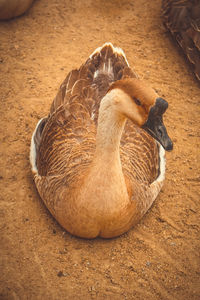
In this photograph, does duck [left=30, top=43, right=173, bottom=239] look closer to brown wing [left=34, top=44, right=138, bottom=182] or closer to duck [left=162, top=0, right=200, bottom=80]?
brown wing [left=34, top=44, right=138, bottom=182]

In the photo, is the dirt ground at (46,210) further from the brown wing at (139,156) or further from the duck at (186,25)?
the brown wing at (139,156)

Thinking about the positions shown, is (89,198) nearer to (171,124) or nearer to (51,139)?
(51,139)

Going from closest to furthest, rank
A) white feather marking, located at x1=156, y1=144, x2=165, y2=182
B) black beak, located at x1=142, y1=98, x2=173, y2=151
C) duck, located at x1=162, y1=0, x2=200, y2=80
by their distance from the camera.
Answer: black beak, located at x1=142, y1=98, x2=173, y2=151 → white feather marking, located at x1=156, y1=144, x2=165, y2=182 → duck, located at x1=162, y1=0, x2=200, y2=80

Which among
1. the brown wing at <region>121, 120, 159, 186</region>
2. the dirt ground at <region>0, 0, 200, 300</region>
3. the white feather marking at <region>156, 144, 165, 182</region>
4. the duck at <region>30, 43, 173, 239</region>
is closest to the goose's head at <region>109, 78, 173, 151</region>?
the duck at <region>30, 43, 173, 239</region>

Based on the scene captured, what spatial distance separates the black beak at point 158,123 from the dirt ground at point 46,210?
1.33 metres

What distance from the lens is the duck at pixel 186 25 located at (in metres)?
5.50

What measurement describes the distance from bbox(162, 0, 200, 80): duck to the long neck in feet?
11.0

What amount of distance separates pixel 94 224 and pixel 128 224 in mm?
398

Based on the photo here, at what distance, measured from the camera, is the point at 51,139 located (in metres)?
3.68

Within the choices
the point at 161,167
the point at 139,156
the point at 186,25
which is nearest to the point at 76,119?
the point at 139,156

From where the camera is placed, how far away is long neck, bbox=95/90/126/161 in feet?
8.77

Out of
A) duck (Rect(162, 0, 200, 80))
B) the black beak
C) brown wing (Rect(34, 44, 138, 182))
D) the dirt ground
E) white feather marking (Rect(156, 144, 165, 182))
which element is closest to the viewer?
the black beak

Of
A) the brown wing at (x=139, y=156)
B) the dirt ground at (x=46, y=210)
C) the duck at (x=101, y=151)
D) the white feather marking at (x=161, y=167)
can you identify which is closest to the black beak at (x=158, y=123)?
the duck at (x=101, y=151)

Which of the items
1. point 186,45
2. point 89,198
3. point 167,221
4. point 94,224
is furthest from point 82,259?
point 186,45
